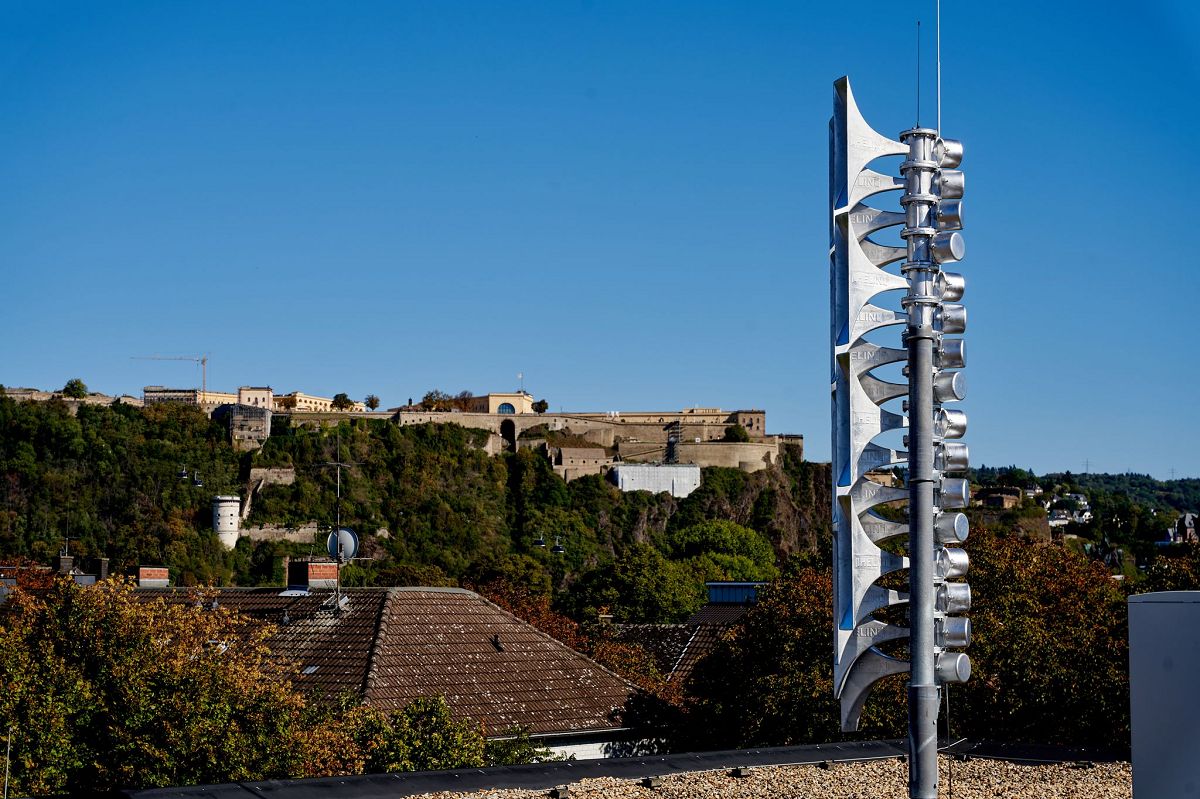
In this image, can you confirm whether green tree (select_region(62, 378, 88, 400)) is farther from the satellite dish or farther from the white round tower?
the satellite dish

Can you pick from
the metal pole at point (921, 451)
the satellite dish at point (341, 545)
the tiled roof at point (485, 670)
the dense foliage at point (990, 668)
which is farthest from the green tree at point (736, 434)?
the metal pole at point (921, 451)

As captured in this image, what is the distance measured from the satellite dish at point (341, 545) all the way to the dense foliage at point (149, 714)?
1003 centimetres

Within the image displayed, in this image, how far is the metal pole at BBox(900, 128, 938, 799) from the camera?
A: 259 inches

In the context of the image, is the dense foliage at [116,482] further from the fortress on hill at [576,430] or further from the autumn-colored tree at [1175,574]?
the autumn-colored tree at [1175,574]

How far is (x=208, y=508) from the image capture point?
4520 inches

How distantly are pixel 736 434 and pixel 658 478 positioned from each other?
467 inches

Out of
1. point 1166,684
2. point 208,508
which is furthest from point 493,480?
point 1166,684

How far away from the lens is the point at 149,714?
48.7ft

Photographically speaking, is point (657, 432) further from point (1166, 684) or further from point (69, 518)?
point (1166, 684)

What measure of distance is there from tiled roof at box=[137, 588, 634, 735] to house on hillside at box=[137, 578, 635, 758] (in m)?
0.02

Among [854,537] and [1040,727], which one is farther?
[1040,727]

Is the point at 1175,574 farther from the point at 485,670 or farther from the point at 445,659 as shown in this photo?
the point at 445,659

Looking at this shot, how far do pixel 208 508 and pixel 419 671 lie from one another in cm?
9441

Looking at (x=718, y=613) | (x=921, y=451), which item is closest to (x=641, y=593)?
(x=718, y=613)
